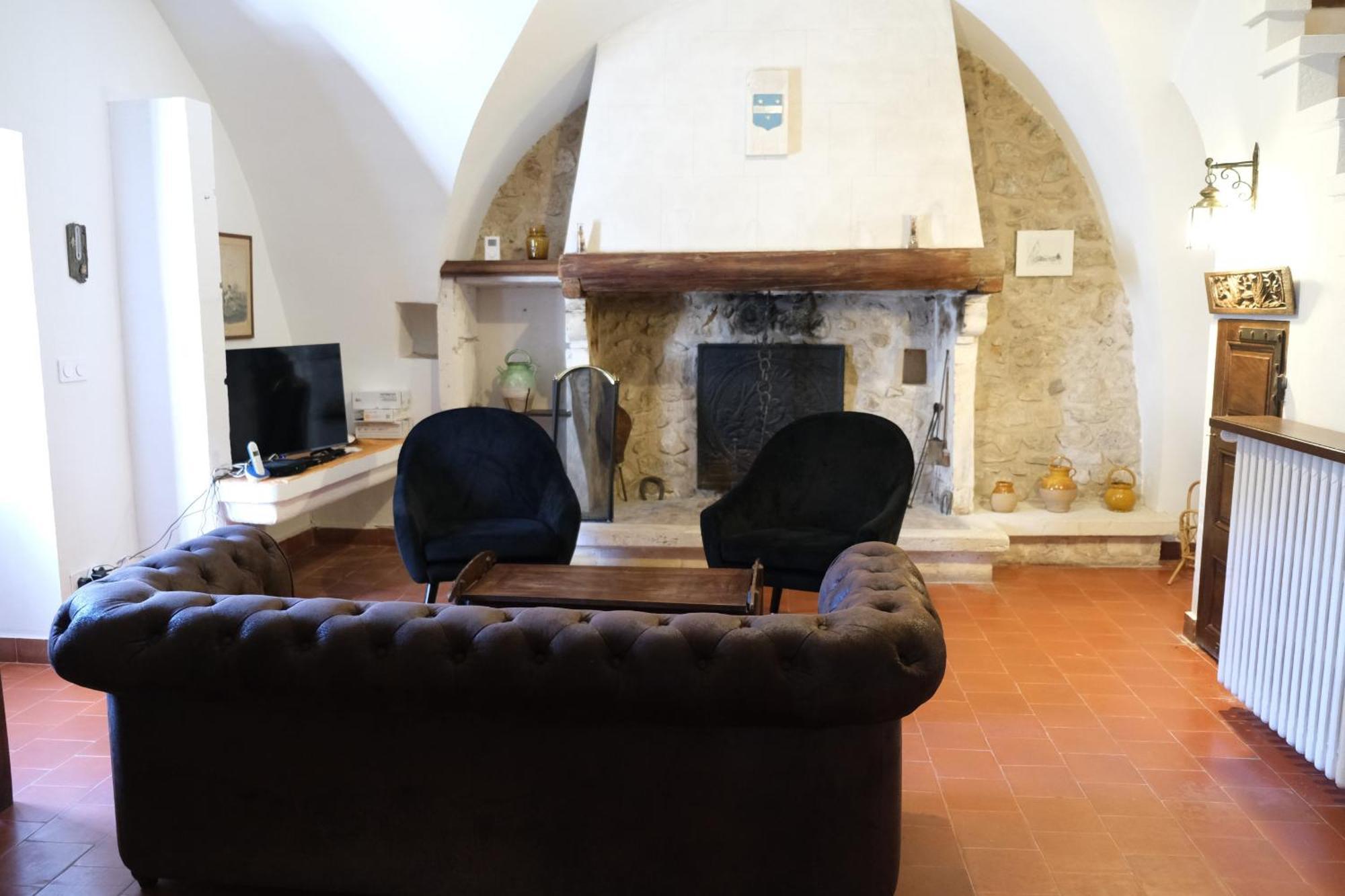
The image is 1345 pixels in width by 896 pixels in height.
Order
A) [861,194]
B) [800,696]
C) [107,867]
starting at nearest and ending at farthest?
[800,696], [107,867], [861,194]

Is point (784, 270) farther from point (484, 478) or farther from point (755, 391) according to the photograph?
point (484, 478)

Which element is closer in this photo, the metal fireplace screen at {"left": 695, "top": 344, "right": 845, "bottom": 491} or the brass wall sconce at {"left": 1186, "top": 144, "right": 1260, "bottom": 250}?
the brass wall sconce at {"left": 1186, "top": 144, "right": 1260, "bottom": 250}

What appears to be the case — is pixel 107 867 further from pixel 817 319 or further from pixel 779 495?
pixel 817 319

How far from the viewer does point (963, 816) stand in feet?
10.5

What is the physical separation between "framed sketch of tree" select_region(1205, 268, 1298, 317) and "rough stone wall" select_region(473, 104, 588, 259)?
369 cm

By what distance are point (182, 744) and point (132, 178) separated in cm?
300

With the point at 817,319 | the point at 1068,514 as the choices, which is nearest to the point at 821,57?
the point at 817,319

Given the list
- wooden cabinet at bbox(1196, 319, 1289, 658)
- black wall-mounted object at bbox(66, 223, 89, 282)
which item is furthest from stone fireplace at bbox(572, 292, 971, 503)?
black wall-mounted object at bbox(66, 223, 89, 282)

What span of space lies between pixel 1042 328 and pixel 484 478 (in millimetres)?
3575

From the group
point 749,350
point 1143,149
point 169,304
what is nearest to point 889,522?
point 749,350

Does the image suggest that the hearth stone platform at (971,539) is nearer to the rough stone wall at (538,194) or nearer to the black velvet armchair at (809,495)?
the black velvet armchair at (809,495)

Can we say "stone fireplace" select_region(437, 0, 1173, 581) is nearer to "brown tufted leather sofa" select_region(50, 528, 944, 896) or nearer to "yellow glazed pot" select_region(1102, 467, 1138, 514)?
"yellow glazed pot" select_region(1102, 467, 1138, 514)

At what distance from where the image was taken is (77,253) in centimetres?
438

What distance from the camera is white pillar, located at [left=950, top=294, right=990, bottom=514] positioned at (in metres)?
5.79
